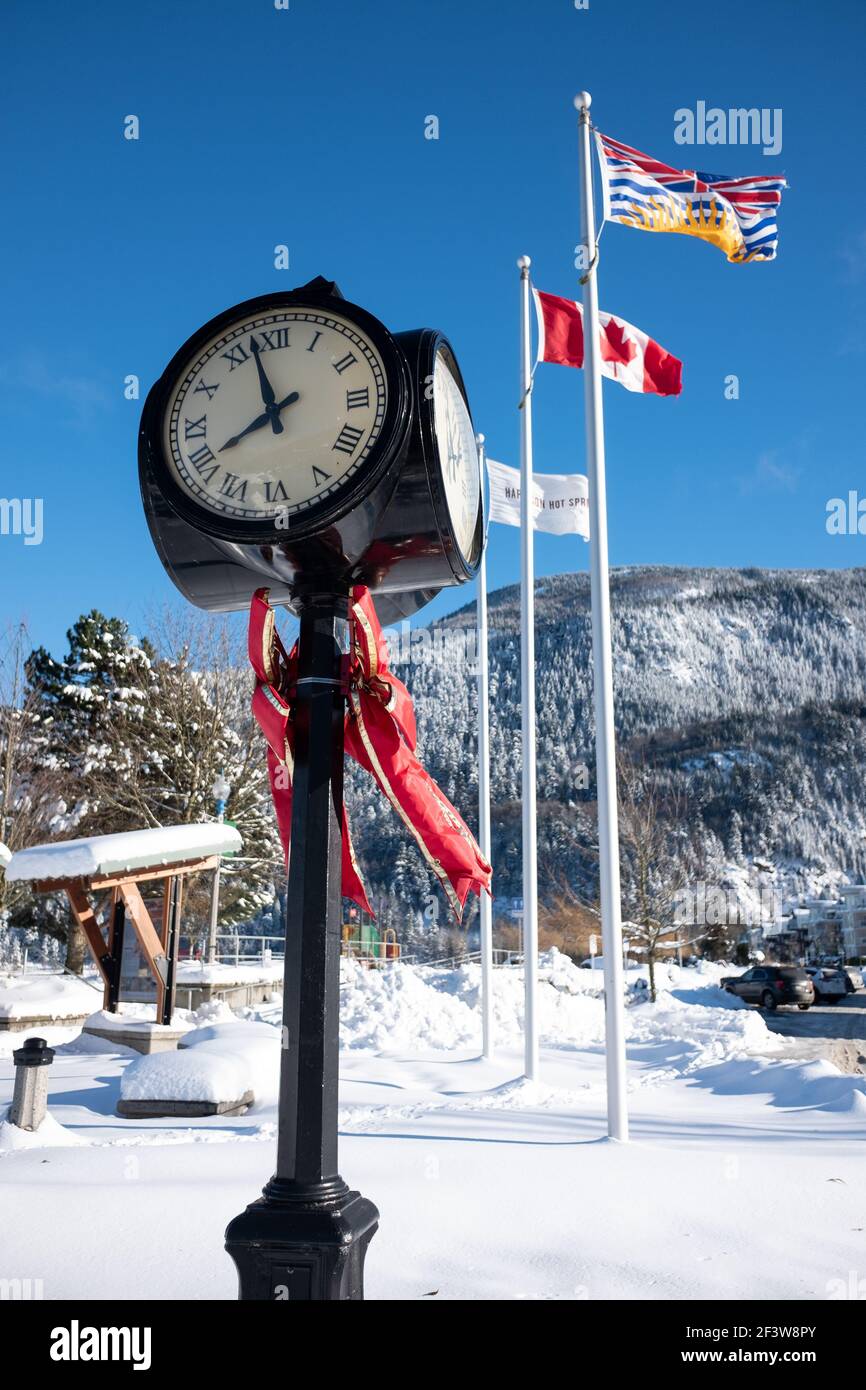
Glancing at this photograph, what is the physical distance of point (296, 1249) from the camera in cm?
226

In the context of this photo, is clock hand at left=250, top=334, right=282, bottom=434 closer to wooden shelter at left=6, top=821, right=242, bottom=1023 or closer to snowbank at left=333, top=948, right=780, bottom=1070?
snowbank at left=333, top=948, right=780, bottom=1070

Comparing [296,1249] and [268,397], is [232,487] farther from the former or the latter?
[296,1249]

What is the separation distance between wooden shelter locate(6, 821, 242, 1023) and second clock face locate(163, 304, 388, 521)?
1220cm

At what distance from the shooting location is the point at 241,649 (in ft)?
93.4

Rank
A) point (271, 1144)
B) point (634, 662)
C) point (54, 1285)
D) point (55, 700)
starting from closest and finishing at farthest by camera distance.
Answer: point (54, 1285)
point (271, 1144)
point (55, 700)
point (634, 662)

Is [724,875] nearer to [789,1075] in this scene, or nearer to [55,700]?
[55,700]

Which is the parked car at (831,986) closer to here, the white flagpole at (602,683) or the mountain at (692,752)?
the white flagpole at (602,683)

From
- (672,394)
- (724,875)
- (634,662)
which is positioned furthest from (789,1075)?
(634,662)

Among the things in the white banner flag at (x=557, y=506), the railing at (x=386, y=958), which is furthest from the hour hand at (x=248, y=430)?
the railing at (x=386, y=958)

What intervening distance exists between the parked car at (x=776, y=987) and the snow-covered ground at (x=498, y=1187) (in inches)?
803

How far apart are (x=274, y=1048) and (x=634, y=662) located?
18562 cm

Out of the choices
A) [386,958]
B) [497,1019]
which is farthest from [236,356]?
[386,958]
